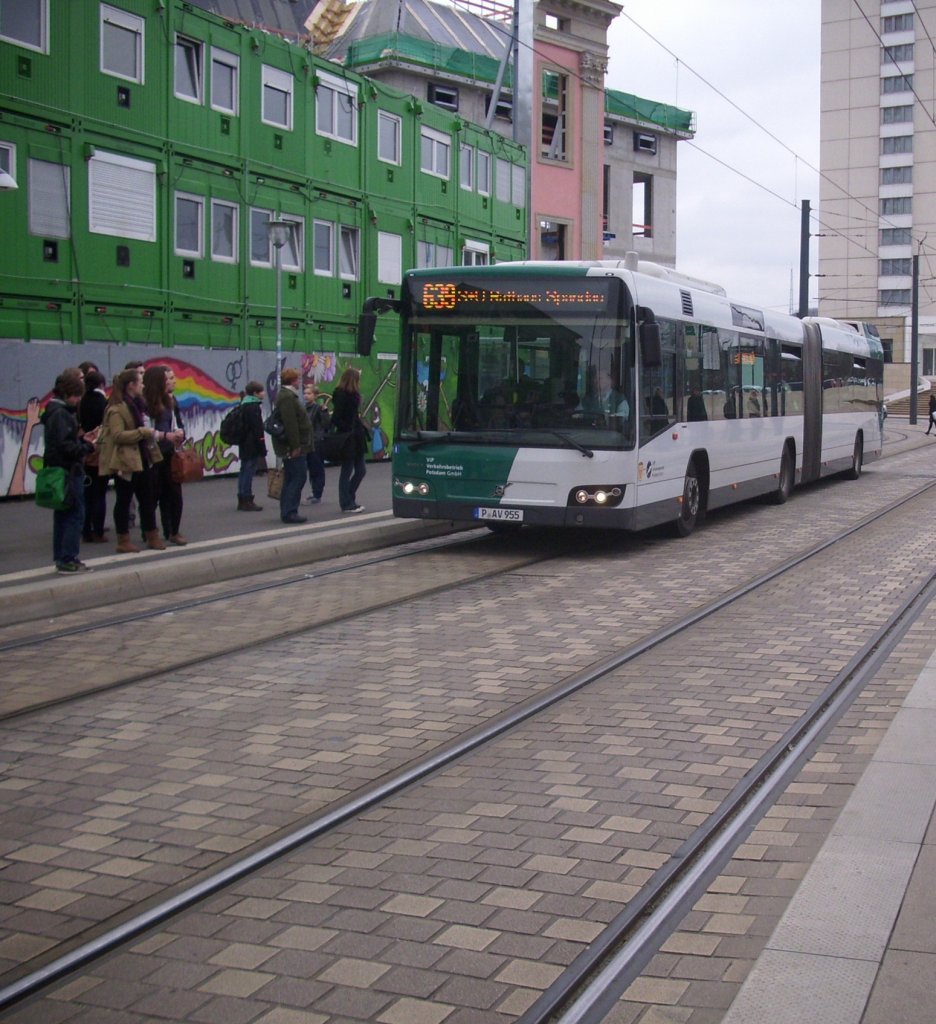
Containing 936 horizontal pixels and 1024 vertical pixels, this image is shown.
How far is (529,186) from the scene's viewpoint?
3972 centimetres

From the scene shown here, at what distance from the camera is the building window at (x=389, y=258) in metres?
33.3

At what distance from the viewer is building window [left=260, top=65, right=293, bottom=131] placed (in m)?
28.6

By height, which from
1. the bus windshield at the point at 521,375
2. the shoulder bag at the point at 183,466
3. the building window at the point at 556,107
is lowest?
the shoulder bag at the point at 183,466

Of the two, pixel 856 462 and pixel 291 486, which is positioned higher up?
pixel 291 486

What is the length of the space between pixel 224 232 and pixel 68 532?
17.1 meters

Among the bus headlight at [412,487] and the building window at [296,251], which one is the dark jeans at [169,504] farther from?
the building window at [296,251]

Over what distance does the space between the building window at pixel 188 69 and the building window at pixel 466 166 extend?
11.6 meters

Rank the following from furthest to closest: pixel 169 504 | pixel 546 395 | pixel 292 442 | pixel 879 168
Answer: pixel 879 168 < pixel 292 442 < pixel 546 395 < pixel 169 504

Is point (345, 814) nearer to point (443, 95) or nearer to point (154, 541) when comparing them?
→ point (154, 541)

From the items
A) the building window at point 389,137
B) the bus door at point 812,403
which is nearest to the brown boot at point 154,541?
the bus door at point 812,403

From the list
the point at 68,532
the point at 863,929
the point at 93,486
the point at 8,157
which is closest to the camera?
the point at 863,929

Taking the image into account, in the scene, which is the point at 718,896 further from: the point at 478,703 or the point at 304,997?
the point at 478,703

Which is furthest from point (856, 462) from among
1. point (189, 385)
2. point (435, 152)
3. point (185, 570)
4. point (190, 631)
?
point (190, 631)

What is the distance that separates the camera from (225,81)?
89.5 ft
